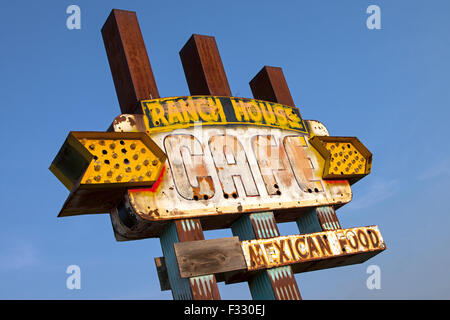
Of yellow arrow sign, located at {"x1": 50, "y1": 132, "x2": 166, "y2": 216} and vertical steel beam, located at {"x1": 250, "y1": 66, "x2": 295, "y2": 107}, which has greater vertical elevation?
vertical steel beam, located at {"x1": 250, "y1": 66, "x2": 295, "y2": 107}

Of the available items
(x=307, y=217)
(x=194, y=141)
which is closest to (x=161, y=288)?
(x=194, y=141)

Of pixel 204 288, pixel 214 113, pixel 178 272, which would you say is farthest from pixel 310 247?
pixel 214 113

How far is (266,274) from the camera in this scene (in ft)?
34.1

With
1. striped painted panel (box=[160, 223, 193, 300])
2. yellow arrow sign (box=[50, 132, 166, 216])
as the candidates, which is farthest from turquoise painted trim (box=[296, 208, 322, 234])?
yellow arrow sign (box=[50, 132, 166, 216])

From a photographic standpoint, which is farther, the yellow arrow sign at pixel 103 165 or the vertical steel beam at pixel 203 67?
the vertical steel beam at pixel 203 67

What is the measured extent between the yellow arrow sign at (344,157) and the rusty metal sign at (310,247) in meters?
1.46

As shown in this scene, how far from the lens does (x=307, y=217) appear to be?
12125mm

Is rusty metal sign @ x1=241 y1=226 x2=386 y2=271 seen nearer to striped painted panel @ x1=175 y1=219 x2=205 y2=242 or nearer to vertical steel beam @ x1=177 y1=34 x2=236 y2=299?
striped painted panel @ x1=175 y1=219 x2=205 y2=242

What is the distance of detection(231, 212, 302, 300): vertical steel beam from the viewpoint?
10328 millimetres

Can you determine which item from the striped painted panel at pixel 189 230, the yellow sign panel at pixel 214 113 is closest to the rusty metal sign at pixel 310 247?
the striped painted panel at pixel 189 230

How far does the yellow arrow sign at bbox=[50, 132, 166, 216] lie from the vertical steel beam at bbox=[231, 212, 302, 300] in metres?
2.28

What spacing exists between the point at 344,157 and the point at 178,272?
18.7ft

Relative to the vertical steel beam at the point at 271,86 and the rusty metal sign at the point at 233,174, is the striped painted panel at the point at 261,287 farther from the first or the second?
the vertical steel beam at the point at 271,86

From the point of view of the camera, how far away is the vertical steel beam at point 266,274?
33.9 feet
